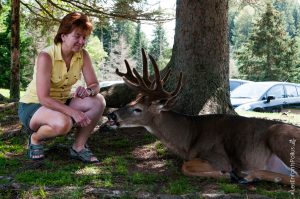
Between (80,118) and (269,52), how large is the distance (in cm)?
3666

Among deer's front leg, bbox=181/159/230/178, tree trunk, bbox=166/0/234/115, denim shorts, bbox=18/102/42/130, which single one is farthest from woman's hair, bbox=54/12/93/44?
tree trunk, bbox=166/0/234/115

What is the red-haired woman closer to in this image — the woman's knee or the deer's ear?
the woman's knee

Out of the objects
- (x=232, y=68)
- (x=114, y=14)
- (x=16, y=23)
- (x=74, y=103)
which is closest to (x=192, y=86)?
(x=74, y=103)

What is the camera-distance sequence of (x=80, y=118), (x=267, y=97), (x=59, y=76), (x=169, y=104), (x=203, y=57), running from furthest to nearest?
(x=267, y=97) → (x=203, y=57) → (x=169, y=104) → (x=59, y=76) → (x=80, y=118)

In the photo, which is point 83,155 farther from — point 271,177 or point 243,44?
point 243,44

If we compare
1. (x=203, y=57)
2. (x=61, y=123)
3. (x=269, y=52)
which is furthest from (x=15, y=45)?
(x=269, y=52)

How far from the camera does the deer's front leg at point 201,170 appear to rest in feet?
18.0

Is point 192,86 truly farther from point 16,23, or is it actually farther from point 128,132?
point 16,23

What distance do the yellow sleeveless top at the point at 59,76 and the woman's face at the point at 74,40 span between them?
0.12 meters

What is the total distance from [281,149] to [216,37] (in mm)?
2556

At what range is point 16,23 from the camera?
1388 centimetres

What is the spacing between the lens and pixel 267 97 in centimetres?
1554

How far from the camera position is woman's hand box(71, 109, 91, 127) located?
5.50 m

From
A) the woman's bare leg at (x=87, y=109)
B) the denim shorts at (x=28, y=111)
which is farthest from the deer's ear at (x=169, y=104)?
the denim shorts at (x=28, y=111)
